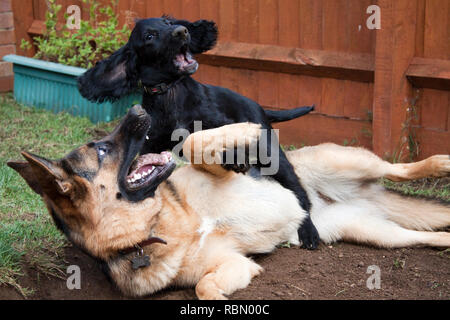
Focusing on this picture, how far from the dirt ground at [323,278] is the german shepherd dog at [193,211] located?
0.28 feet

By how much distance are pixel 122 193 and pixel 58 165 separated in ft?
1.29

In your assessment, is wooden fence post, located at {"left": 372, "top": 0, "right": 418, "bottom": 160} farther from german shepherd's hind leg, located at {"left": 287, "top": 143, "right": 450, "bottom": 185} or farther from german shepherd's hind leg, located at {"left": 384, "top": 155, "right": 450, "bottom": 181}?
german shepherd's hind leg, located at {"left": 384, "top": 155, "right": 450, "bottom": 181}

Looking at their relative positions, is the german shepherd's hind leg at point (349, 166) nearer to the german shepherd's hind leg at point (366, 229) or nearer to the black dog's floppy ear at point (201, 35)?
the german shepherd's hind leg at point (366, 229)

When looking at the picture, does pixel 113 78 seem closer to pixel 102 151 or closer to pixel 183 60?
pixel 183 60

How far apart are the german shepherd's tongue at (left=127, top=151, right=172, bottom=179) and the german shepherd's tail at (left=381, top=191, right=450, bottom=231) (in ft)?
5.77

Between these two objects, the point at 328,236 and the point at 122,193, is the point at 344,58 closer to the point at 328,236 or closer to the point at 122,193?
the point at 328,236

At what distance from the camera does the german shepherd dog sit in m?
3.29

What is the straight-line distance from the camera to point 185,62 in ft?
14.1

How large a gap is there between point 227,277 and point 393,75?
268 centimetres

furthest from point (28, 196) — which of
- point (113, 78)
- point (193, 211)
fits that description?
point (193, 211)

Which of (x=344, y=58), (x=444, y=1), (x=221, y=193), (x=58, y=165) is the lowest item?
(x=221, y=193)

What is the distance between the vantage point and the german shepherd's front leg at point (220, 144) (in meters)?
3.60

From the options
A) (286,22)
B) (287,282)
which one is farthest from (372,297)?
(286,22)

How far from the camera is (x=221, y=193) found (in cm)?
379
